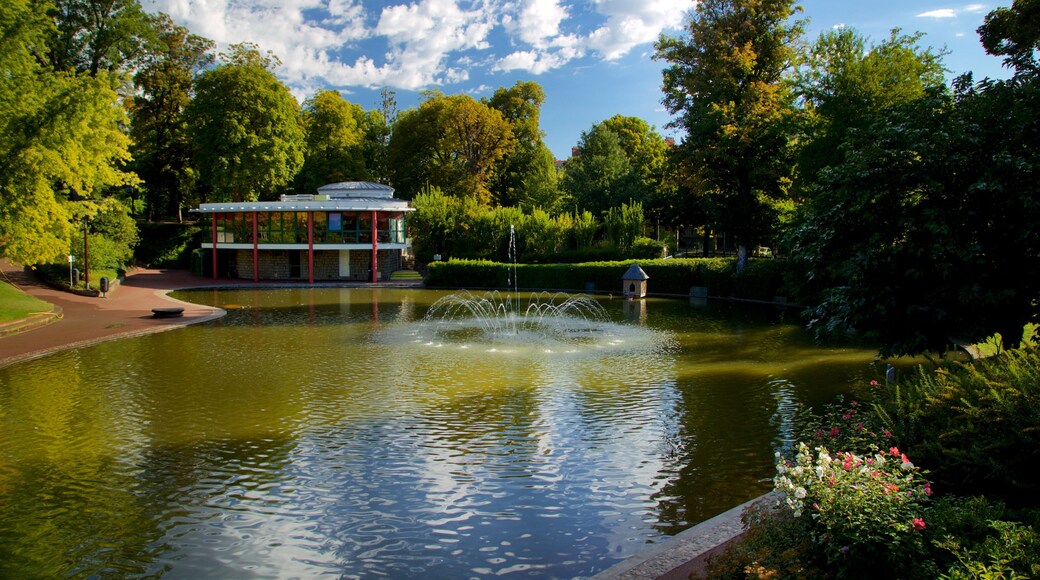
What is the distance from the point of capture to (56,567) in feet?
21.7

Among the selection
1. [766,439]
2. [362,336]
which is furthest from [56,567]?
[362,336]

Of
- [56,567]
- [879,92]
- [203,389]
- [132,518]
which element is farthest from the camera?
[879,92]

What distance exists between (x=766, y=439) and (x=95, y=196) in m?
36.2

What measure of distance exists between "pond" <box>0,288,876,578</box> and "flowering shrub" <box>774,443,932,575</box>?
239 centimetres

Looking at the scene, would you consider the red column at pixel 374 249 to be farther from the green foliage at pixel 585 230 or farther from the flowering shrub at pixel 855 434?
the flowering shrub at pixel 855 434

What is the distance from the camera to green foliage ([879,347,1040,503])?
6.02 meters

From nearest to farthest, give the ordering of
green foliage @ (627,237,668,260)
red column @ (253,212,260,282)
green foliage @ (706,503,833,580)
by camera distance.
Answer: green foliage @ (706,503,833,580) → green foliage @ (627,237,668,260) → red column @ (253,212,260,282)

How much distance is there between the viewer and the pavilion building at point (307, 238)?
4528 centimetres

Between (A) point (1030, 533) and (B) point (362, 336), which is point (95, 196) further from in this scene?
(A) point (1030, 533)

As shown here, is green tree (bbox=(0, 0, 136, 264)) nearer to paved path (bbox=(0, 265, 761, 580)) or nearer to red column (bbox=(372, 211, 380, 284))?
paved path (bbox=(0, 265, 761, 580))

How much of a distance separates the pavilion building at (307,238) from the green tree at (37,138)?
861 inches

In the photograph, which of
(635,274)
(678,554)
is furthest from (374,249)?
(678,554)

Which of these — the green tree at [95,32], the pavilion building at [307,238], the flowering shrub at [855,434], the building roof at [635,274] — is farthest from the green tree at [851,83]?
the green tree at [95,32]

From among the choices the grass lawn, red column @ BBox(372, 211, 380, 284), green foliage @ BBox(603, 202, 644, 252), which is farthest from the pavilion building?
the grass lawn
